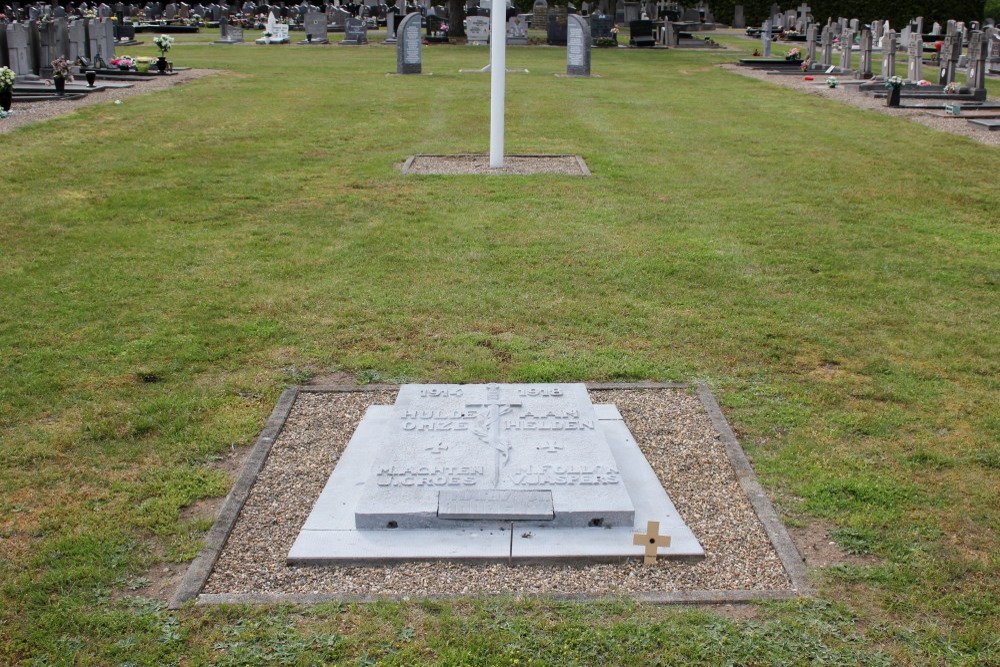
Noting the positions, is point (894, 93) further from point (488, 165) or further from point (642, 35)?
point (642, 35)

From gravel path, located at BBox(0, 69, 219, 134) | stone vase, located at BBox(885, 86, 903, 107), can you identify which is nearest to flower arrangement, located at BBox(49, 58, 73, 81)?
gravel path, located at BBox(0, 69, 219, 134)

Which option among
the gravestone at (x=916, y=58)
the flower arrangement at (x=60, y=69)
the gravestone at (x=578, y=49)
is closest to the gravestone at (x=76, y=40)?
the flower arrangement at (x=60, y=69)

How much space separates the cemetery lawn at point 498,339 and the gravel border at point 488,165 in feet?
1.61

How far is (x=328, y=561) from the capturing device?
4.74m

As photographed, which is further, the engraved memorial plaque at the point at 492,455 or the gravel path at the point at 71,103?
the gravel path at the point at 71,103

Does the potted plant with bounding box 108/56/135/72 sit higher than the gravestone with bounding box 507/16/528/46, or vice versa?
the gravestone with bounding box 507/16/528/46

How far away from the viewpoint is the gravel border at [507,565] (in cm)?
454

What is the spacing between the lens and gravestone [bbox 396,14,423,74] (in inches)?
1130

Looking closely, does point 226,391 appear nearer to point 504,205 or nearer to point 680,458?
point 680,458

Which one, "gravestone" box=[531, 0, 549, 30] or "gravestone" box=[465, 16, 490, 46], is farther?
"gravestone" box=[531, 0, 549, 30]

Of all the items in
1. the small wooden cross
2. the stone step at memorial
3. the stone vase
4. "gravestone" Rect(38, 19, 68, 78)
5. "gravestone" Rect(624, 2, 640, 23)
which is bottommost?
the small wooden cross

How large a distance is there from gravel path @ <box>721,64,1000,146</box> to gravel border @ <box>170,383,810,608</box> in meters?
14.4

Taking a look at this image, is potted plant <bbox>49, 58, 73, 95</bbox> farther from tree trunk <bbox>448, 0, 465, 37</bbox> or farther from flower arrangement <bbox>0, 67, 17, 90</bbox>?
tree trunk <bbox>448, 0, 465, 37</bbox>

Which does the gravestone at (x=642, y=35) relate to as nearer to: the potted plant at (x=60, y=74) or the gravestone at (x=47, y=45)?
the gravestone at (x=47, y=45)
